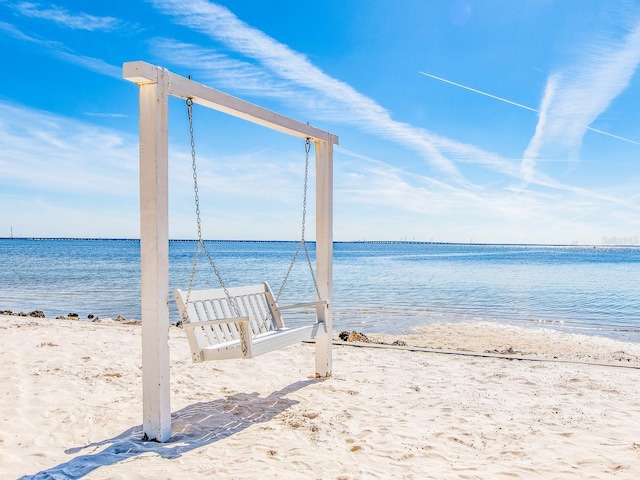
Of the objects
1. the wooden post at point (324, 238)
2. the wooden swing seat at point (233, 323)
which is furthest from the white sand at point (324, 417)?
the wooden swing seat at point (233, 323)

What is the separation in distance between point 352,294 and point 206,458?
1570 cm

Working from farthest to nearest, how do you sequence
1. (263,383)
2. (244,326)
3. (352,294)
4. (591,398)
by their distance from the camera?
(352,294)
(263,383)
(591,398)
(244,326)

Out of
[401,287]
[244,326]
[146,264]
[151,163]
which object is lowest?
[401,287]

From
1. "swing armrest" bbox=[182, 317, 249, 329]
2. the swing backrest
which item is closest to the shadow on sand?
the swing backrest

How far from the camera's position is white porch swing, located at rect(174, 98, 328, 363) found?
13.0 ft

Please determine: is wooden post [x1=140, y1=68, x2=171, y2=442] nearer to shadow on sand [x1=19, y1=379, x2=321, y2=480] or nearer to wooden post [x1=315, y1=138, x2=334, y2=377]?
shadow on sand [x1=19, y1=379, x2=321, y2=480]

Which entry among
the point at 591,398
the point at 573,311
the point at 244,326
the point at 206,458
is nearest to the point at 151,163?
the point at 244,326

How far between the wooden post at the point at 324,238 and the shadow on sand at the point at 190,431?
507 millimetres

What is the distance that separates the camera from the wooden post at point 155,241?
3508mm

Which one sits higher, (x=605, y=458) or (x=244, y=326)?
(x=244, y=326)

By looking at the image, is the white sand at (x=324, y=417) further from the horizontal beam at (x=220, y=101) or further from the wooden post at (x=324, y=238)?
the horizontal beam at (x=220, y=101)

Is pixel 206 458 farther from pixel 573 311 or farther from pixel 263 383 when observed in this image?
pixel 573 311

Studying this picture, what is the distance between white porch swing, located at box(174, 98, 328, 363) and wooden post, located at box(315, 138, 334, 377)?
0.54ft

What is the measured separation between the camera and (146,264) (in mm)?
3541
